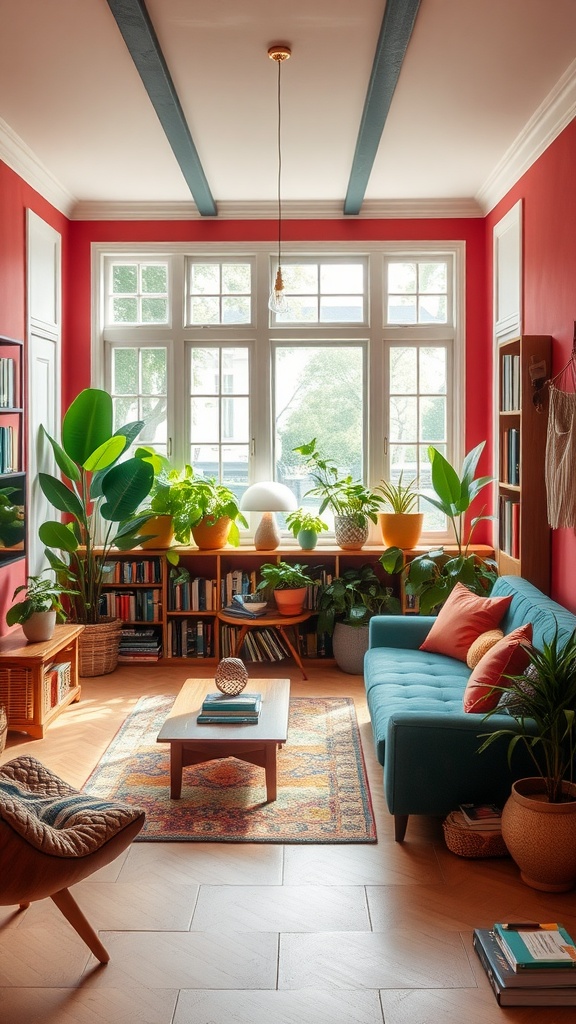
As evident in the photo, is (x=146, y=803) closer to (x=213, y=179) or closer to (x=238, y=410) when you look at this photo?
(x=238, y=410)

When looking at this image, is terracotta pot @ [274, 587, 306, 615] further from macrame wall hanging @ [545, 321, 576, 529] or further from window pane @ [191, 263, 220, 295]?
window pane @ [191, 263, 220, 295]

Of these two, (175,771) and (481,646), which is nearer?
(175,771)

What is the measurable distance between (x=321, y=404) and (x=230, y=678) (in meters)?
3.16

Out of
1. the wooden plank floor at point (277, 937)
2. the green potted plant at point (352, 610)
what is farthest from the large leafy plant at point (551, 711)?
the green potted plant at point (352, 610)

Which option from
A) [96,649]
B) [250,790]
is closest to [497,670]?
[250,790]

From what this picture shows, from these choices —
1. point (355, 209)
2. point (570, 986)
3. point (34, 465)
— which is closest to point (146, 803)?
point (570, 986)

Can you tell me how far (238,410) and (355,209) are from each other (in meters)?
1.71

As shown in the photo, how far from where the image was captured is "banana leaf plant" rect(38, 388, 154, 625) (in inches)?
240

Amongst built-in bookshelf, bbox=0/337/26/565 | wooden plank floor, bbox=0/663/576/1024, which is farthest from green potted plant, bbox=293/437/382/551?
wooden plank floor, bbox=0/663/576/1024

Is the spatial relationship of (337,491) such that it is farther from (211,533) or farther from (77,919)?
(77,919)

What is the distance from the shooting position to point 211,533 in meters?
6.50

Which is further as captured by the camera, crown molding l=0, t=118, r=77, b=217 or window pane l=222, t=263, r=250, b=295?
window pane l=222, t=263, r=250, b=295

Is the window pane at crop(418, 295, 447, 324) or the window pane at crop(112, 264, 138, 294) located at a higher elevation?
the window pane at crop(112, 264, 138, 294)

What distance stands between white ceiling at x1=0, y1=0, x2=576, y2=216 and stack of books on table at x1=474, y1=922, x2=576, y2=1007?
346 centimetres
